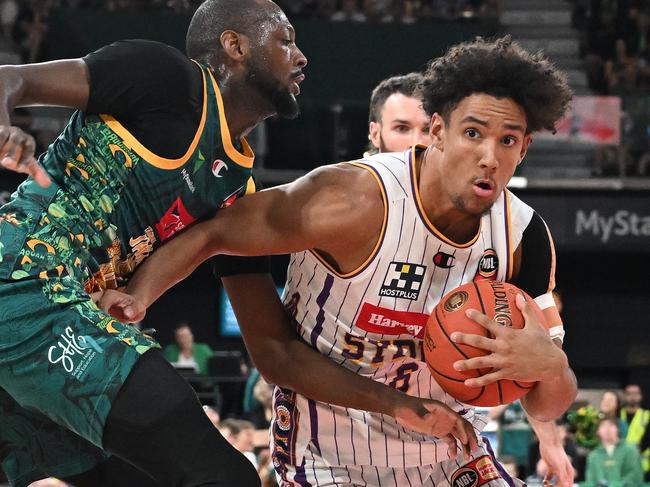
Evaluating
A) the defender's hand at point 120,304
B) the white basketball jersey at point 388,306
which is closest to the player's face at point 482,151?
the white basketball jersey at point 388,306

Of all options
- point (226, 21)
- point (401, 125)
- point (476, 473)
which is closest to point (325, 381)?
point (476, 473)

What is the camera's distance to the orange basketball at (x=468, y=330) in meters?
3.54

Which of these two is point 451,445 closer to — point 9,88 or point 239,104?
point 239,104

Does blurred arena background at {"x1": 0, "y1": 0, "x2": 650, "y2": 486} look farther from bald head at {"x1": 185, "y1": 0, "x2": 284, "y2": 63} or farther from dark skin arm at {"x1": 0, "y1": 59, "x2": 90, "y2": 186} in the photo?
dark skin arm at {"x1": 0, "y1": 59, "x2": 90, "y2": 186}

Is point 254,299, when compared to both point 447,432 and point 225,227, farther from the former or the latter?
point 447,432

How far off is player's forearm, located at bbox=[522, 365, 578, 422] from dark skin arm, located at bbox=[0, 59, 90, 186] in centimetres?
172

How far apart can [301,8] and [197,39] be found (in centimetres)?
1148

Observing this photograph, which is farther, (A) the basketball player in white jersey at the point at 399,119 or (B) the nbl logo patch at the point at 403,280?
(A) the basketball player in white jersey at the point at 399,119

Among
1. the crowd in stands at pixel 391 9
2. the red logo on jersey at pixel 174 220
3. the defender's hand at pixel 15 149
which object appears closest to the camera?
the defender's hand at pixel 15 149

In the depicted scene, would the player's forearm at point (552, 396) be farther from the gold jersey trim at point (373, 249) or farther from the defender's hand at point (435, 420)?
the gold jersey trim at point (373, 249)

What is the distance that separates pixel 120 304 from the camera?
3.41 metres

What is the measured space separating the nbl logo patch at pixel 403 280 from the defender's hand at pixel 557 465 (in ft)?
2.79

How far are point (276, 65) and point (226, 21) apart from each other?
0.23 meters

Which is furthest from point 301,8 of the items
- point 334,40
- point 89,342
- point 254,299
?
point 89,342
